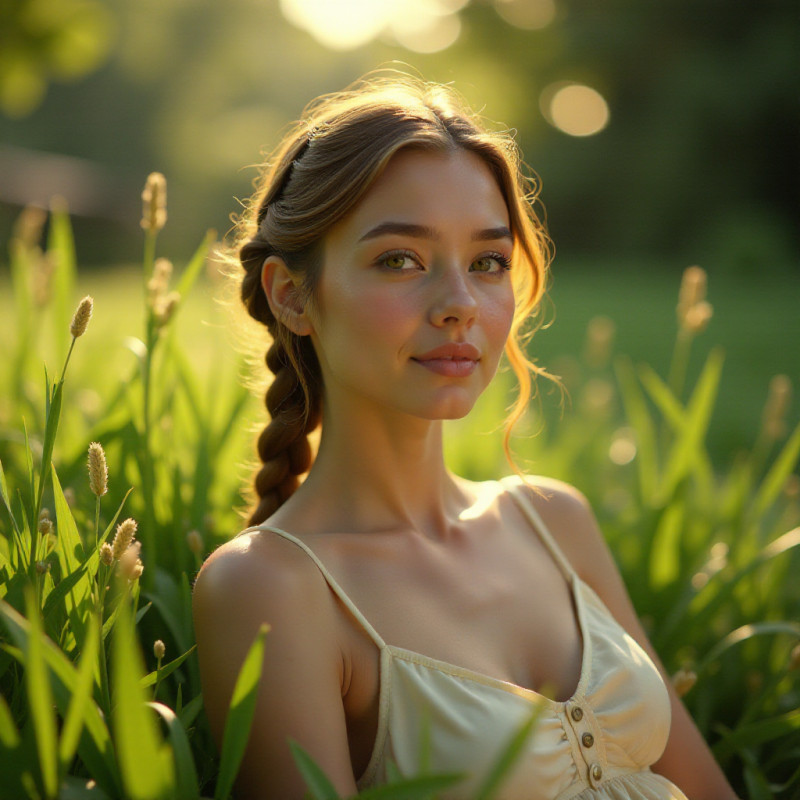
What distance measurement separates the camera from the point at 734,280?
10891 mm

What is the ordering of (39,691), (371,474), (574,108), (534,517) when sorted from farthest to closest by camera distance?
1. (574,108)
2. (534,517)
3. (371,474)
4. (39,691)

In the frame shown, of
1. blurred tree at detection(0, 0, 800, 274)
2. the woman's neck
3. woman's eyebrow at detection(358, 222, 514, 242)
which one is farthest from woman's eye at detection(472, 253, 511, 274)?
blurred tree at detection(0, 0, 800, 274)

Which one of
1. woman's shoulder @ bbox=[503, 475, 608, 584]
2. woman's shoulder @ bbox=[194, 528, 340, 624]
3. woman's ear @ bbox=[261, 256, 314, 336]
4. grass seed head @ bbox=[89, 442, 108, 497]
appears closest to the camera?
grass seed head @ bbox=[89, 442, 108, 497]

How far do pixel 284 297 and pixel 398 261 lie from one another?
0.25m

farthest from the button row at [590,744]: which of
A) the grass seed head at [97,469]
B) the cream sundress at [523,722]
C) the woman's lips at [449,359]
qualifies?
the grass seed head at [97,469]

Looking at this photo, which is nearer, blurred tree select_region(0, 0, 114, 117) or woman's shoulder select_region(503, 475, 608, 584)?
woman's shoulder select_region(503, 475, 608, 584)

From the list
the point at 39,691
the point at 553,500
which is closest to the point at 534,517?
the point at 553,500

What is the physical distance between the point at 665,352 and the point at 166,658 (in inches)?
→ 227

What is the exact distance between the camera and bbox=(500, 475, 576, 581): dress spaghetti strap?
5.44 feet

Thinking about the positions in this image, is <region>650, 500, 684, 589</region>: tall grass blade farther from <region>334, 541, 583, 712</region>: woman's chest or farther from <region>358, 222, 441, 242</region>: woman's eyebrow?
<region>358, 222, 441, 242</region>: woman's eyebrow

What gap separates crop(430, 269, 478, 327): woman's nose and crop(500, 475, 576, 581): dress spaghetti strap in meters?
0.43

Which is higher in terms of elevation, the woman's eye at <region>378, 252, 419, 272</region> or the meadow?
the woman's eye at <region>378, 252, 419, 272</region>

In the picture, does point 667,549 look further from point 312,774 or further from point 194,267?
point 312,774

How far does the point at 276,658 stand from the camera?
3.96 ft
